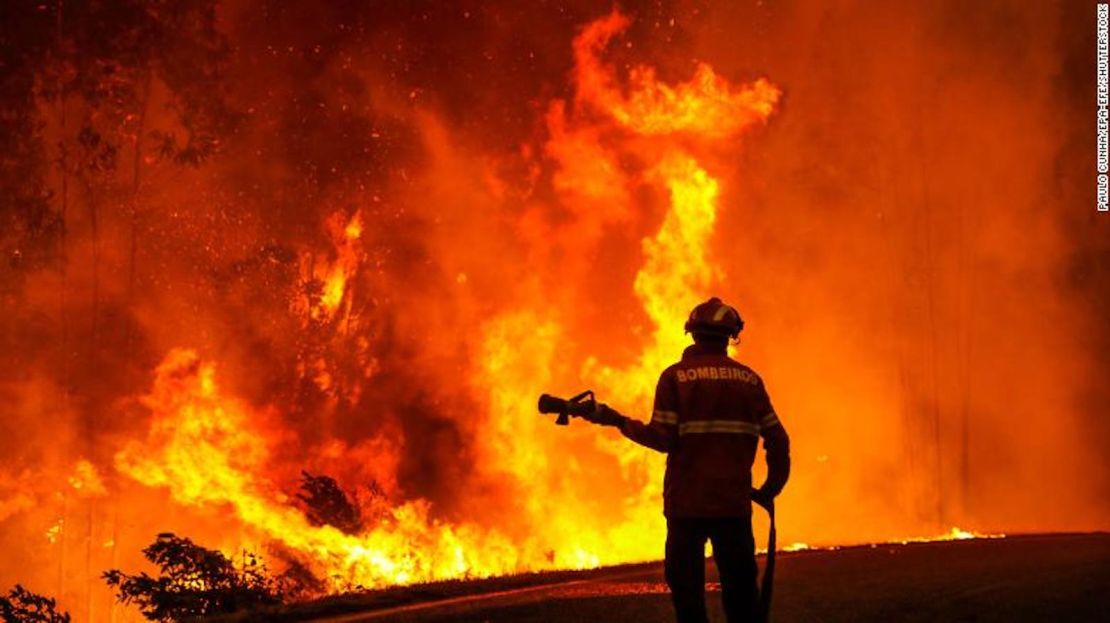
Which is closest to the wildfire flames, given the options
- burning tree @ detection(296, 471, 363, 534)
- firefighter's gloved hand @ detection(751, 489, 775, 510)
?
burning tree @ detection(296, 471, 363, 534)

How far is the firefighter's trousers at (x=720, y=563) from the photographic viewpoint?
16.7ft

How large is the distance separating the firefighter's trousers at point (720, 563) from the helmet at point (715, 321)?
0.86 metres

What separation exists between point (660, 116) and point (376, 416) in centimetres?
624

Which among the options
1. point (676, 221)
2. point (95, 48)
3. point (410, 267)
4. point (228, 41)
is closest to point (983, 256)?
point (676, 221)

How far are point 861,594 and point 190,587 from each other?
5165 millimetres

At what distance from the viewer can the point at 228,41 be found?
18.5m

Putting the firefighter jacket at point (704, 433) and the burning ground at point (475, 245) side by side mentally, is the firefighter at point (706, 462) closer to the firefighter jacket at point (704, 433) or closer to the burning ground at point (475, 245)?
the firefighter jacket at point (704, 433)

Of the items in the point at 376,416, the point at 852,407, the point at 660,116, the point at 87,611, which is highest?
the point at 660,116

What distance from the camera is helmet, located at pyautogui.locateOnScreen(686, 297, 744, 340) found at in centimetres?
527

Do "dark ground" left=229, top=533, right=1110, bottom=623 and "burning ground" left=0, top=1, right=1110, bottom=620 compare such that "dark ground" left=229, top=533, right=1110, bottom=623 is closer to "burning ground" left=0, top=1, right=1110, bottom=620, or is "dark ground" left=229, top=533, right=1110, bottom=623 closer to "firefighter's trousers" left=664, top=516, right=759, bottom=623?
"firefighter's trousers" left=664, top=516, right=759, bottom=623

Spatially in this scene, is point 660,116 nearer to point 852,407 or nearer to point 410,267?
point 410,267

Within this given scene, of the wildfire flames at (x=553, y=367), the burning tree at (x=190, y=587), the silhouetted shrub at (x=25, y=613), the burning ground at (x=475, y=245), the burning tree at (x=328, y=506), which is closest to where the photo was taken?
the burning tree at (x=190, y=587)

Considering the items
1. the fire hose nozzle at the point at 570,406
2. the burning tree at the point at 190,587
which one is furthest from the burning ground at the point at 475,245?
the fire hose nozzle at the point at 570,406

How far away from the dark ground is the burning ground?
5.72 metres
